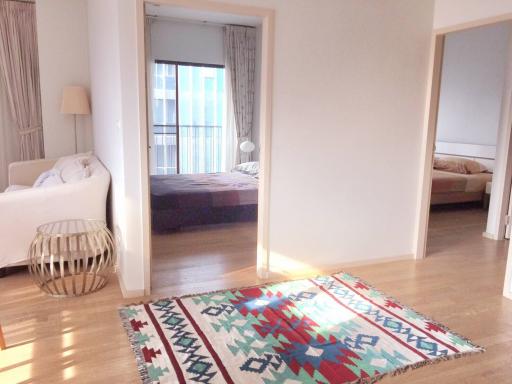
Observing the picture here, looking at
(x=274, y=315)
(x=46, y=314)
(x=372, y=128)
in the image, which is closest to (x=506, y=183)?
(x=372, y=128)

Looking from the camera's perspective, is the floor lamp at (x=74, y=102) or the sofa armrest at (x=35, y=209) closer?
the sofa armrest at (x=35, y=209)

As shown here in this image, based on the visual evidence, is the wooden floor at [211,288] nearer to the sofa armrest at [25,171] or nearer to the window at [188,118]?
the sofa armrest at [25,171]

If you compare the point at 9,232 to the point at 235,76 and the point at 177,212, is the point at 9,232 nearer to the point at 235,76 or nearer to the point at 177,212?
the point at 177,212

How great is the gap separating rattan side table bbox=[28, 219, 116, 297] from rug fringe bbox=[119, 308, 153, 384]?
0.50 metres

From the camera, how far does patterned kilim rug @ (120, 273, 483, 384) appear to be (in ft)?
7.07

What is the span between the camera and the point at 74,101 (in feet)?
16.0

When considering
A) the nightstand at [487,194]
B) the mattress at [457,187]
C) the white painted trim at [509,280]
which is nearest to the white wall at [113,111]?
the white painted trim at [509,280]

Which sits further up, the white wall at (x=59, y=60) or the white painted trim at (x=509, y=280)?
the white wall at (x=59, y=60)

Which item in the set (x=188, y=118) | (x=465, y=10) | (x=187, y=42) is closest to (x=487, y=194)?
(x=465, y=10)

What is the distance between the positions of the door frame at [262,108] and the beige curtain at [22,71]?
2985 mm

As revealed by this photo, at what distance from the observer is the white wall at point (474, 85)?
6.21m

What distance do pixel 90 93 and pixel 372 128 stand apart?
3.36 meters

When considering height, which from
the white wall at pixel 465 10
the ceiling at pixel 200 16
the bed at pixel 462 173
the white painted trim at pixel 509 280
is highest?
the ceiling at pixel 200 16

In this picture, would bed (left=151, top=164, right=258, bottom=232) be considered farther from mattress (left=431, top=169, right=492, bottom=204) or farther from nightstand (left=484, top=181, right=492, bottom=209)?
nightstand (left=484, top=181, right=492, bottom=209)
